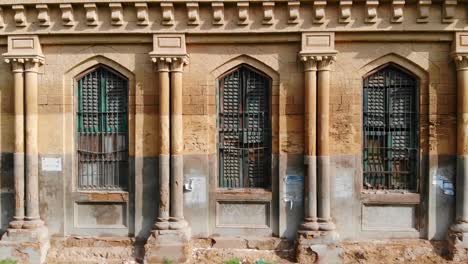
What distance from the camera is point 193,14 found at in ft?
26.2

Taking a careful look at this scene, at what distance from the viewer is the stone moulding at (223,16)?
7844 mm

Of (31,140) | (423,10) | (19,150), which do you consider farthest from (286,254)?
(19,150)

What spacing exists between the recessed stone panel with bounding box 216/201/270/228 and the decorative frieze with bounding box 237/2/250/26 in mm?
3691

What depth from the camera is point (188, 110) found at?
27.2 ft

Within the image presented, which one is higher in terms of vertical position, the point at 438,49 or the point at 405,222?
the point at 438,49

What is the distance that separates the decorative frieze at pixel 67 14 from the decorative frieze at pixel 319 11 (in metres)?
4.90

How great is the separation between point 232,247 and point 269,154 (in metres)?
2.06

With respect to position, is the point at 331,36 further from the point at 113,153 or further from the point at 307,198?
the point at 113,153

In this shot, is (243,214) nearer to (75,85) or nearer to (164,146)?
(164,146)

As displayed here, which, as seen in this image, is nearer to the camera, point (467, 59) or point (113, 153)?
point (467, 59)

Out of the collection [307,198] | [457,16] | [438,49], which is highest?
[457,16]

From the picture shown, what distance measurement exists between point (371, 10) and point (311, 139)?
9.12 feet

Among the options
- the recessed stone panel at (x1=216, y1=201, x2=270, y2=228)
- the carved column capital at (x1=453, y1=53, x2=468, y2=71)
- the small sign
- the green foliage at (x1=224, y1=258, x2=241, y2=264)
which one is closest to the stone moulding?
the carved column capital at (x1=453, y1=53, x2=468, y2=71)

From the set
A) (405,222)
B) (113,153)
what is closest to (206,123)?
(113,153)
